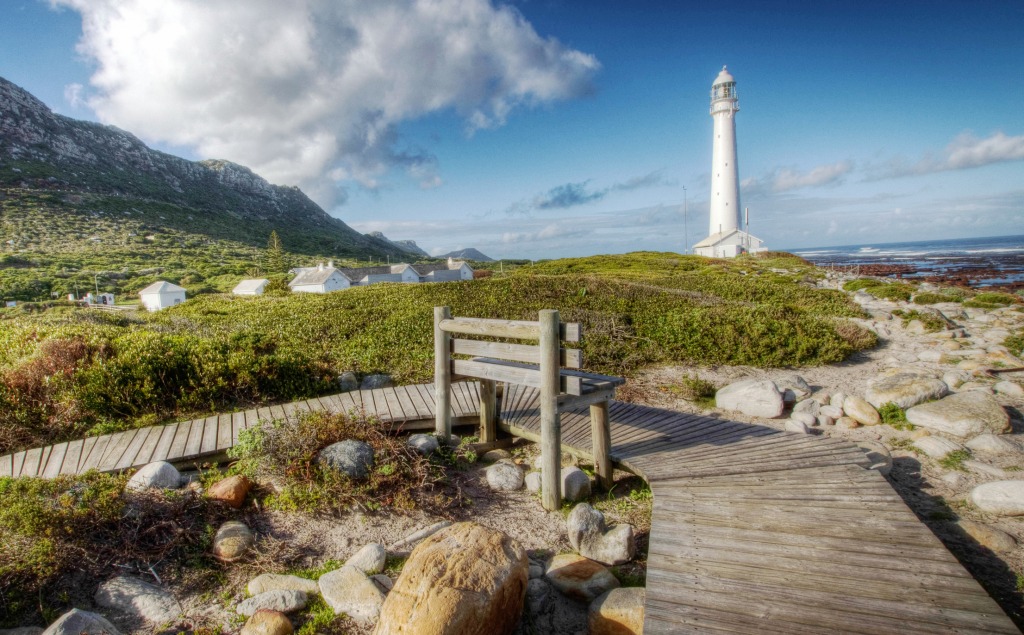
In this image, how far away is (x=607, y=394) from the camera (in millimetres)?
5469

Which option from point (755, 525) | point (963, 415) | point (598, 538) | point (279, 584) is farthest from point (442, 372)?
point (963, 415)

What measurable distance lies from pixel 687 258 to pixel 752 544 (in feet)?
142

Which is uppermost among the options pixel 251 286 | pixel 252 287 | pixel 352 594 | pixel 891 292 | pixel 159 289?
pixel 159 289

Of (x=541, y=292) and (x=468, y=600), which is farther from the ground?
(x=541, y=292)

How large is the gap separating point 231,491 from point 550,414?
11.2 feet

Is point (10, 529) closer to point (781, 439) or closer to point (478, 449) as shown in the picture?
point (478, 449)

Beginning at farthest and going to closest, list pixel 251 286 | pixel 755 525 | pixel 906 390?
pixel 251 286, pixel 906 390, pixel 755 525

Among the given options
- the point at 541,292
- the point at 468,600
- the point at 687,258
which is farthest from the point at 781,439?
the point at 687,258

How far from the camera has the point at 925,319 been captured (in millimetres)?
14812

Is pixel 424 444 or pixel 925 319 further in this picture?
pixel 925 319

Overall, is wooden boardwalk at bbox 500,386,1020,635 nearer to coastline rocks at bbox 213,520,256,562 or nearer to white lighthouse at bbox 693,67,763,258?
coastline rocks at bbox 213,520,256,562

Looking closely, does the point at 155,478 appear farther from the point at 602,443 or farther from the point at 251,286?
the point at 251,286

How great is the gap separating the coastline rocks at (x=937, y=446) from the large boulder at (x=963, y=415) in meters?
0.44

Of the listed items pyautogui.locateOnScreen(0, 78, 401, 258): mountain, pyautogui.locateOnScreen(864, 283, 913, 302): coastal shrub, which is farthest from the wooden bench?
pyautogui.locateOnScreen(0, 78, 401, 258): mountain
